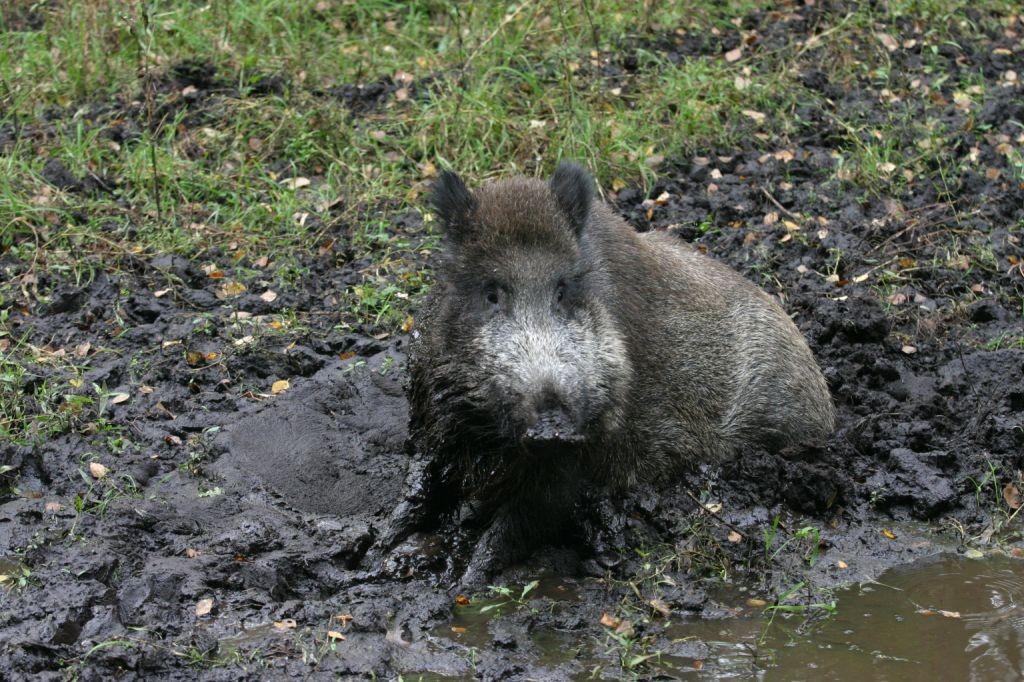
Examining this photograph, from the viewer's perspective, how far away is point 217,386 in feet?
21.8

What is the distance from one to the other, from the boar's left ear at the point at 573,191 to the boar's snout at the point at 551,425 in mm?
1197

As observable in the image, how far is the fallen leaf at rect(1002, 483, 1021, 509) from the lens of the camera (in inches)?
229

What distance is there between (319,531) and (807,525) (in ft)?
7.85

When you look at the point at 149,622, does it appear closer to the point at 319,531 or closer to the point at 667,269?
the point at 319,531

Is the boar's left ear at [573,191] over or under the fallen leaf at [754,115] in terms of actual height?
over

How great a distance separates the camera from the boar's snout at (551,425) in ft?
14.5

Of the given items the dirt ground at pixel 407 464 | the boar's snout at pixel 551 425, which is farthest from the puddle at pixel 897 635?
the boar's snout at pixel 551 425

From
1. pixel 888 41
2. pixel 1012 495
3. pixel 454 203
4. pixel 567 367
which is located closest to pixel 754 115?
pixel 888 41

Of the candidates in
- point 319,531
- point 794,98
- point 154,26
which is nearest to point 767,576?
point 319,531

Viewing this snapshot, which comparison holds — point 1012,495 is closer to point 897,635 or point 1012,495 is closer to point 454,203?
Result: point 897,635

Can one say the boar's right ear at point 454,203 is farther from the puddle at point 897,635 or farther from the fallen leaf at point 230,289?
the fallen leaf at point 230,289

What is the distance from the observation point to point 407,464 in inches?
239

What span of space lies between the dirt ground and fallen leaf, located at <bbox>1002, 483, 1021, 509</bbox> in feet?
0.12

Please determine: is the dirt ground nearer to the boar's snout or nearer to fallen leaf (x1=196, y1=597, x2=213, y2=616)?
fallen leaf (x1=196, y1=597, x2=213, y2=616)
